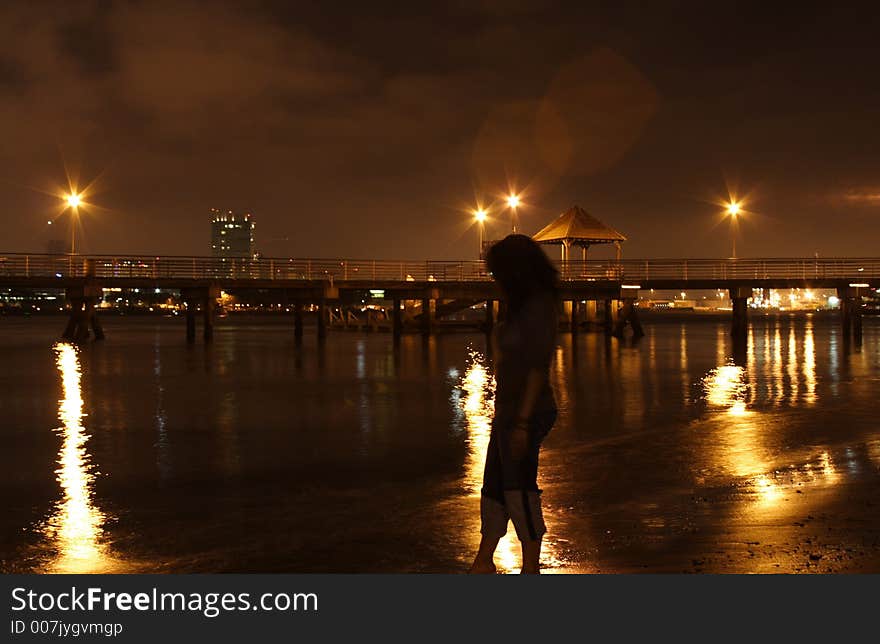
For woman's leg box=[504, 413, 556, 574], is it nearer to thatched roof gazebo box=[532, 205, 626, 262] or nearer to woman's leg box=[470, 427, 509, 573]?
woman's leg box=[470, 427, 509, 573]

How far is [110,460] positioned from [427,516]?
435 cm

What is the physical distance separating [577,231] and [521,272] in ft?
144

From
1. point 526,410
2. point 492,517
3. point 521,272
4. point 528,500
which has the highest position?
point 521,272

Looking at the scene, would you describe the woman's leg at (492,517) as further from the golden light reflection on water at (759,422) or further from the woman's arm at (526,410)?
the golden light reflection on water at (759,422)

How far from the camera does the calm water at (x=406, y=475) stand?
18.6 ft

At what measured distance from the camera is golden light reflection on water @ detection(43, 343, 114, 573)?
18.1ft

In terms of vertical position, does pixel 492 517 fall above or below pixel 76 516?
above

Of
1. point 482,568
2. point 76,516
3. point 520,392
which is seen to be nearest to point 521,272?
point 520,392

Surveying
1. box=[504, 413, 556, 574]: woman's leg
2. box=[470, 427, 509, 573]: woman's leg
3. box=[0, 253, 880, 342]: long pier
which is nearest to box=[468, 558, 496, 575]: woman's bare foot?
box=[470, 427, 509, 573]: woman's leg

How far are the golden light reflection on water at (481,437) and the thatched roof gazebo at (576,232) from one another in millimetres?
22943

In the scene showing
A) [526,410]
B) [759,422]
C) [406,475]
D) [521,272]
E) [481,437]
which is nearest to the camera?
[526,410]

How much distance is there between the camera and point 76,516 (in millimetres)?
6793

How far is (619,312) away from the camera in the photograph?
44.8 metres

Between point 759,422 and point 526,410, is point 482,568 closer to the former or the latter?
point 526,410
